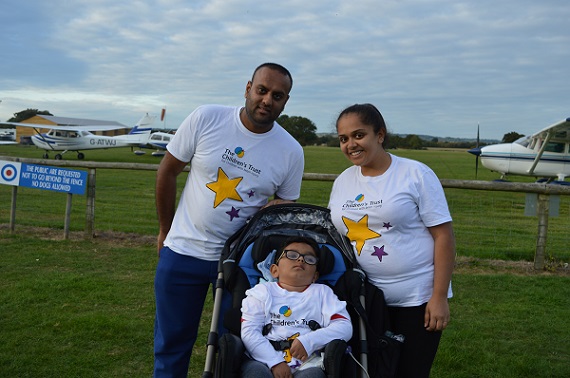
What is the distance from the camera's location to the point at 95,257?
762cm

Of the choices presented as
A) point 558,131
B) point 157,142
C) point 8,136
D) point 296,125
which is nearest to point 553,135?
point 558,131

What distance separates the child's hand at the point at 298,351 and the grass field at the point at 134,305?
67.5 inches

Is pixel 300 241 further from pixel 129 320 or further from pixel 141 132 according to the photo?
pixel 141 132

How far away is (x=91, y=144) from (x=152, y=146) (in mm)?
5791

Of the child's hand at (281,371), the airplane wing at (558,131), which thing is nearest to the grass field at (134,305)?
the child's hand at (281,371)

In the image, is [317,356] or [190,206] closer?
[317,356]

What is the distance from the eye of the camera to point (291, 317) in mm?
2977

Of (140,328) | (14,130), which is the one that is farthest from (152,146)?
(14,130)

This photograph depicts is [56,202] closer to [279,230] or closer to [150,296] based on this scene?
[150,296]

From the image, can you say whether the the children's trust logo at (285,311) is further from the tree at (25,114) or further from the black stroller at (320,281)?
the tree at (25,114)

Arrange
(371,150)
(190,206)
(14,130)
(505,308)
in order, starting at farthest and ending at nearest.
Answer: (14,130) → (505,308) → (190,206) → (371,150)

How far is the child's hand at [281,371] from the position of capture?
2701 mm

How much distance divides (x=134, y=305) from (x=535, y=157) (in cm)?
2198

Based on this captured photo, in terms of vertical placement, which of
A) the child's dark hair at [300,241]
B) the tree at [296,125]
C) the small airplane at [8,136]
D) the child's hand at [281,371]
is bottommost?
the child's hand at [281,371]
